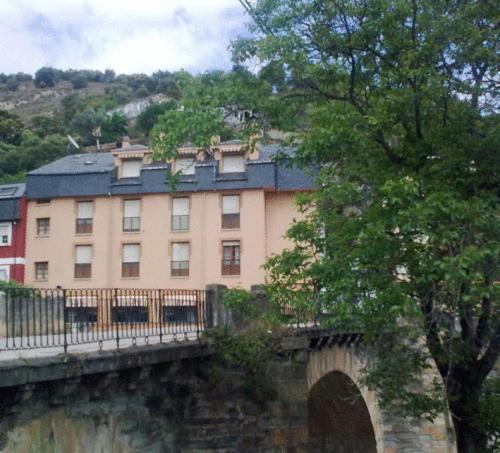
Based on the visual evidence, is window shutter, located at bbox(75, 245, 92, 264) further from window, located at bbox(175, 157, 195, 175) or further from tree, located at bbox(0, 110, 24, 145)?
tree, located at bbox(0, 110, 24, 145)

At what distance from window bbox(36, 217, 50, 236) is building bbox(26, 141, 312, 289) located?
0.05m

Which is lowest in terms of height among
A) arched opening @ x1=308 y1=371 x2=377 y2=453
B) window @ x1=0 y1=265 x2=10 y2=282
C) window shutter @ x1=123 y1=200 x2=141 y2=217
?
arched opening @ x1=308 y1=371 x2=377 y2=453

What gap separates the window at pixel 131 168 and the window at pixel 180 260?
430 centimetres

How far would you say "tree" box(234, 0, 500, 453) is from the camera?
7846 millimetres

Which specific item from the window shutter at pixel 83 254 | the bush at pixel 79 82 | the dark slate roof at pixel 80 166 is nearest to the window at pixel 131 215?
the dark slate roof at pixel 80 166

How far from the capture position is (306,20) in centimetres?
951

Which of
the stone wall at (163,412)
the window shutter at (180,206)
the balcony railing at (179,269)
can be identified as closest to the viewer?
the stone wall at (163,412)

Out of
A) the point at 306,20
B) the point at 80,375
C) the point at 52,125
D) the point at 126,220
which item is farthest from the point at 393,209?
the point at 52,125

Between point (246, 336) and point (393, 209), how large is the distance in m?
4.99

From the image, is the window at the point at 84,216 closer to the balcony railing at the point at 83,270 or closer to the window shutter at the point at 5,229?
the balcony railing at the point at 83,270

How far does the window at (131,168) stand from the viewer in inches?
1416

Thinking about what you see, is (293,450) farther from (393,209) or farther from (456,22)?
(456,22)

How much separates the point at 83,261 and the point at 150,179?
539 centimetres

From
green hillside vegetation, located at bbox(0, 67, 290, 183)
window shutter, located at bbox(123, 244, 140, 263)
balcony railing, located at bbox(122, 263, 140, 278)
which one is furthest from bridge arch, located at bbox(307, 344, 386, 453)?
window shutter, located at bbox(123, 244, 140, 263)
